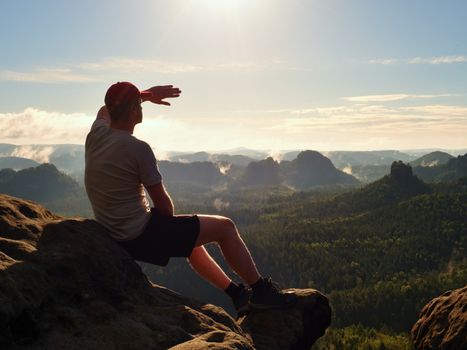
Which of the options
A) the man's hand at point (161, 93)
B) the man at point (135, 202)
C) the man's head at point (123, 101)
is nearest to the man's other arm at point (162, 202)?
the man at point (135, 202)

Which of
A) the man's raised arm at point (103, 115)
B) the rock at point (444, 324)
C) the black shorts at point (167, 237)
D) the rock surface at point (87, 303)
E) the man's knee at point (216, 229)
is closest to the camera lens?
the rock surface at point (87, 303)

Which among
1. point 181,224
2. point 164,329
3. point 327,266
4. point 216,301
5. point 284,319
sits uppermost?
point 181,224

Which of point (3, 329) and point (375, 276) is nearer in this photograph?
point (3, 329)

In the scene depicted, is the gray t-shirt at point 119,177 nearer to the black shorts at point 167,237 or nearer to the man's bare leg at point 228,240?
the black shorts at point 167,237

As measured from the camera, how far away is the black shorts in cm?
1115

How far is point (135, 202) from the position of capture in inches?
439

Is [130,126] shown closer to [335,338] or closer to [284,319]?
[284,319]

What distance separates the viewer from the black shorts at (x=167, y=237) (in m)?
11.1

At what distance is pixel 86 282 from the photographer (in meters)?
10.1

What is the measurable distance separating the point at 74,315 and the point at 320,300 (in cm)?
872

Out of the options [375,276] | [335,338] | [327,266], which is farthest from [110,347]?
[327,266]

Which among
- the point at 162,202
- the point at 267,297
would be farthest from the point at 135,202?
the point at 267,297

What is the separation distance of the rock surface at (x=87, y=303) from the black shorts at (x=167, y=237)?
767 millimetres

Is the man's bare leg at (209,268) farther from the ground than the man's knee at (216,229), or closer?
closer
